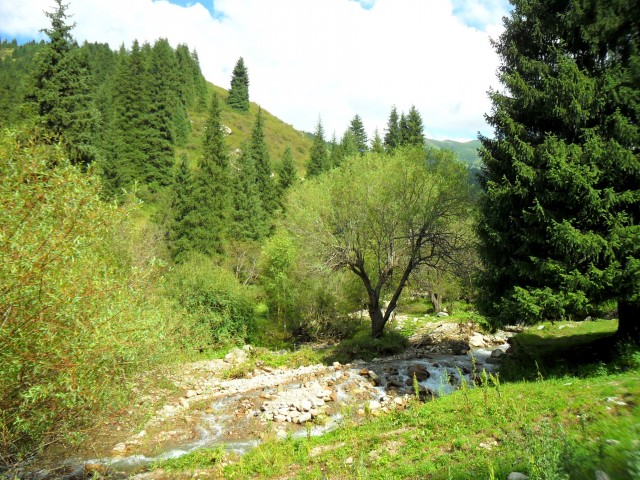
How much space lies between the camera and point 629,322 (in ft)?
39.6

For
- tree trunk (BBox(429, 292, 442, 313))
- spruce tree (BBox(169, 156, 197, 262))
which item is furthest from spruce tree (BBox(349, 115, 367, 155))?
tree trunk (BBox(429, 292, 442, 313))

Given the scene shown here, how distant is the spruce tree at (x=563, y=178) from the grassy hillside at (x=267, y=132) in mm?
74877

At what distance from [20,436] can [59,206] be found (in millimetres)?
4755

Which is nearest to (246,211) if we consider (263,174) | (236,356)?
(263,174)

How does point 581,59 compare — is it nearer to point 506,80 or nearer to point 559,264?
point 506,80

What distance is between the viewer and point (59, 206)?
7.89 meters

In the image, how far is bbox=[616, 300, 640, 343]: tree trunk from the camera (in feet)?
38.4

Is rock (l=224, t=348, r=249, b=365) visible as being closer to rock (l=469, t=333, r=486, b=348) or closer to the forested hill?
rock (l=469, t=333, r=486, b=348)

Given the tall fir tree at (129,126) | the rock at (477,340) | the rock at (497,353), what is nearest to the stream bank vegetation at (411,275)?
the rock at (497,353)

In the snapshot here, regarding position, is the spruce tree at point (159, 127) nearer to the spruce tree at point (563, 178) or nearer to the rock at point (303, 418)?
the rock at point (303, 418)

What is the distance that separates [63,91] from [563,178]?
3318 centimetres

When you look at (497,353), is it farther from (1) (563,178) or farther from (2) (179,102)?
(2) (179,102)

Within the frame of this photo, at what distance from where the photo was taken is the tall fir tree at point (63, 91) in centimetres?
2688

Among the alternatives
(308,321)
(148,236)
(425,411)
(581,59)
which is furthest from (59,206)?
(148,236)
